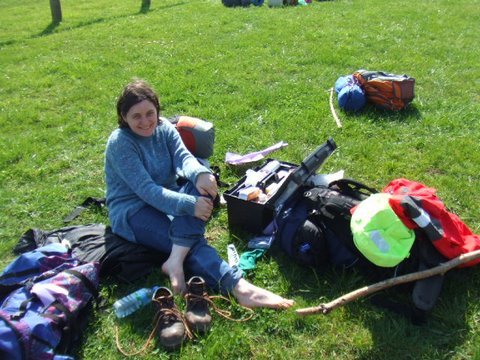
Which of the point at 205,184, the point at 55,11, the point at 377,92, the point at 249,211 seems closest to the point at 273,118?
the point at 377,92

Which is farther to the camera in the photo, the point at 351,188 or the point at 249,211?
the point at 249,211

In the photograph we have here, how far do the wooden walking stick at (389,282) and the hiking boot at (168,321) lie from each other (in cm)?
83

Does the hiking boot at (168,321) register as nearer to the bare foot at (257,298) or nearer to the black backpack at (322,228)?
the bare foot at (257,298)

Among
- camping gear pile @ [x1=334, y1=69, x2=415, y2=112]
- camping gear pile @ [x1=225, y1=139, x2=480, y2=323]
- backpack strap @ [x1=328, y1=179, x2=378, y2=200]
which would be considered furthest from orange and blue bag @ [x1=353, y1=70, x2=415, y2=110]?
backpack strap @ [x1=328, y1=179, x2=378, y2=200]

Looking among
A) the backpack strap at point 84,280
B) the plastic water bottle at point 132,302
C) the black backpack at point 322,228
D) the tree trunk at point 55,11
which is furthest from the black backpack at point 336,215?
the tree trunk at point 55,11

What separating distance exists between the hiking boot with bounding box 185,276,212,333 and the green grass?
10cm

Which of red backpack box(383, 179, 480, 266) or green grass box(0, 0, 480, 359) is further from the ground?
red backpack box(383, 179, 480, 266)

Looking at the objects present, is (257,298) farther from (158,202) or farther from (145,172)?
(145,172)

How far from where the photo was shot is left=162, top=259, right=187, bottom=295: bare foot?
336cm

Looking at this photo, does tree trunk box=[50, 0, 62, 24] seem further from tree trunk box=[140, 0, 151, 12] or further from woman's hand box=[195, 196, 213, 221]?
woman's hand box=[195, 196, 213, 221]

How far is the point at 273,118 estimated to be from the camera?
602 centimetres

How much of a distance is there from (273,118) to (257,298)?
3.29 m

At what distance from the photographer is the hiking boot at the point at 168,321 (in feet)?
9.64

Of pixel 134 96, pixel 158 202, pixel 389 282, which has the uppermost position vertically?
pixel 134 96
